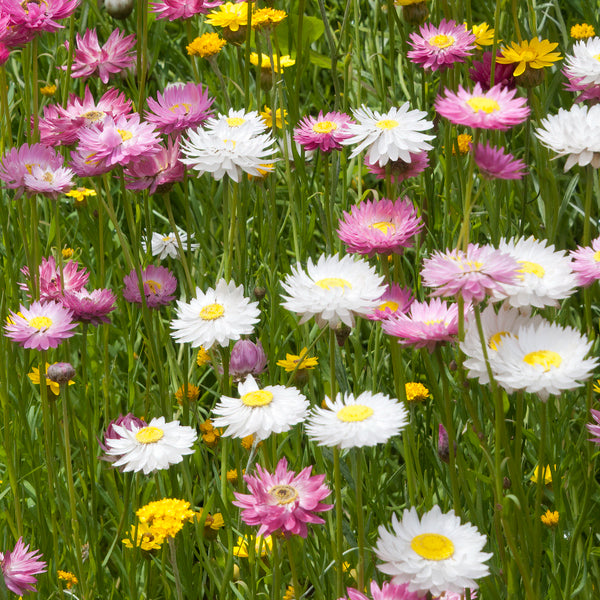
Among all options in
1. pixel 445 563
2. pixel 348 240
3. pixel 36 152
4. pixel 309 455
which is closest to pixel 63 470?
pixel 309 455

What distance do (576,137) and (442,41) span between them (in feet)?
1.34

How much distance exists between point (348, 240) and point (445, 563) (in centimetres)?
39

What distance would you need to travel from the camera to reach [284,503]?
0.83m

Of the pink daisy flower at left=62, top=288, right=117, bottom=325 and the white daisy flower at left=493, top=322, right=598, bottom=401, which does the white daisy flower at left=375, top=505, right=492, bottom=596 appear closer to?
the white daisy flower at left=493, top=322, right=598, bottom=401

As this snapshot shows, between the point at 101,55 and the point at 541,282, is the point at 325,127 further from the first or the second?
the point at 541,282

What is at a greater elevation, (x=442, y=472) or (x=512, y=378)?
(x=512, y=378)

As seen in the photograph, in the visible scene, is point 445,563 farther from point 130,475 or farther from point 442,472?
point 130,475

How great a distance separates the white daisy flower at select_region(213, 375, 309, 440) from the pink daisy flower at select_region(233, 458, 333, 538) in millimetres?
51

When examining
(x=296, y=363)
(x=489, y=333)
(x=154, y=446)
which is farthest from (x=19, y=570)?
(x=489, y=333)

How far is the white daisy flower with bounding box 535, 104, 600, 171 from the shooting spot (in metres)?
1.06

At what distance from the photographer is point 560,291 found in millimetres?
869

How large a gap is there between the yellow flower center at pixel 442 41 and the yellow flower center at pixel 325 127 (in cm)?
19

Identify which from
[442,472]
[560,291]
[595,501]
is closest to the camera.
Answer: [560,291]

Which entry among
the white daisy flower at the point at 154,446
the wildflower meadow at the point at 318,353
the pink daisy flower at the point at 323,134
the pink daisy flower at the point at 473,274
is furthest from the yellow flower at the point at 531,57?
the white daisy flower at the point at 154,446
